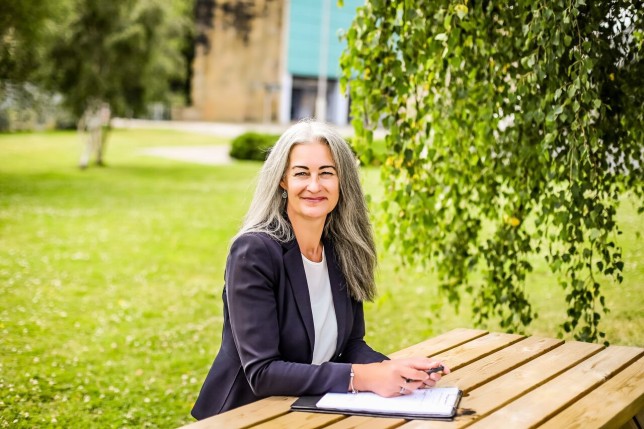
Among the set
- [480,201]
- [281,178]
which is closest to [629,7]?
[480,201]

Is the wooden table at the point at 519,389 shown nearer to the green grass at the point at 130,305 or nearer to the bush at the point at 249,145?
the green grass at the point at 130,305

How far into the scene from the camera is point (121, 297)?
362 inches

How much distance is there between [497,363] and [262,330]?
0.96m

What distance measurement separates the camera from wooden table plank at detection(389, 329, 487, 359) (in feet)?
10.8

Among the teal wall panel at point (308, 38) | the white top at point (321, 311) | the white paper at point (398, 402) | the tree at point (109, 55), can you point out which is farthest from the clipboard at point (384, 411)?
the teal wall panel at point (308, 38)

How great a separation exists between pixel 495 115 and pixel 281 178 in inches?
86.8

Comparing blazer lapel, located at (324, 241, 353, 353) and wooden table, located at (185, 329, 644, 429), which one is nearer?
wooden table, located at (185, 329, 644, 429)

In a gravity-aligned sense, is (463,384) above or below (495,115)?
below

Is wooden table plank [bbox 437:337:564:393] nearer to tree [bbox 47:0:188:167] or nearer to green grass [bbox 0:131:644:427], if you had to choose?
green grass [bbox 0:131:644:427]

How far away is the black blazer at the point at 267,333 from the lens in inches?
102

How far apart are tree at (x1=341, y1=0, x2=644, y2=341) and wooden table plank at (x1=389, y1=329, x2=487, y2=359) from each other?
31.9 inches

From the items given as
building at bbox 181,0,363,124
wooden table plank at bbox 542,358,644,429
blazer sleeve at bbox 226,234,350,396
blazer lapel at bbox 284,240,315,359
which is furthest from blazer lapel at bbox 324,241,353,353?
building at bbox 181,0,363,124

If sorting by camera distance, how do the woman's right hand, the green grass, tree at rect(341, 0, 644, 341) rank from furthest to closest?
the green grass → tree at rect(341, 0, 644, 341) → the woman's right hand

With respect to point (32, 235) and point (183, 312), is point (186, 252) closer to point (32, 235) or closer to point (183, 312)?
point (32, 235)
